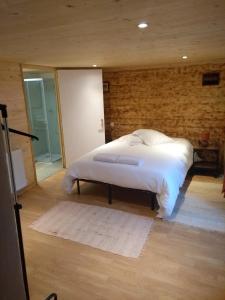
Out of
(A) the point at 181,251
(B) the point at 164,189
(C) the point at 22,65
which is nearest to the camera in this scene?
(A) the point at 181,251

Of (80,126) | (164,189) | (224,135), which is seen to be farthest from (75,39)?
(224,135)

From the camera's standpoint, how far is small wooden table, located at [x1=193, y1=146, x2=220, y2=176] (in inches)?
177

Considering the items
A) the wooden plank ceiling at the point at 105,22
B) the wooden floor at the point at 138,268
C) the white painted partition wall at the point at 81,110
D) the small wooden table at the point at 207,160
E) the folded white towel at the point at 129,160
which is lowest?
the wooden floor at the point at 138,268

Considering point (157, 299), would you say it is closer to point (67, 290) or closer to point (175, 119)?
point (67, 290)

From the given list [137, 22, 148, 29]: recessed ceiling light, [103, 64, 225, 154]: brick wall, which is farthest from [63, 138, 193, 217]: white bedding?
[137, 22, 148, 29]: recessed ceiling light

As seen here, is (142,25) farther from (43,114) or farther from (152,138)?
(43,114)

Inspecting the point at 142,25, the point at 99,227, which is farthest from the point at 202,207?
the point at 142,25

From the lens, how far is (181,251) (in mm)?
2467

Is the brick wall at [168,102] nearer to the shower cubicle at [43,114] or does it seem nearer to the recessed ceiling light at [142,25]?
the shower cubicle at [43,114]

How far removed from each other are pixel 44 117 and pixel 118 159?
2.88 metres

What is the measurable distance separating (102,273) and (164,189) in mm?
1268

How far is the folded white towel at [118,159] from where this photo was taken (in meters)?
3.39

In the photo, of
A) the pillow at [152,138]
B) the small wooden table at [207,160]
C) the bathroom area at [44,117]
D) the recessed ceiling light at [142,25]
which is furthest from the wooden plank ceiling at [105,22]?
the bathroom area at [44,117]

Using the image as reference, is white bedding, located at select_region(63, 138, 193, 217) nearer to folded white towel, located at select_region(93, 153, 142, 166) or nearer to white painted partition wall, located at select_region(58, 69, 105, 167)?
folded white towel, located at select_region(93, 153, 142, 166)
